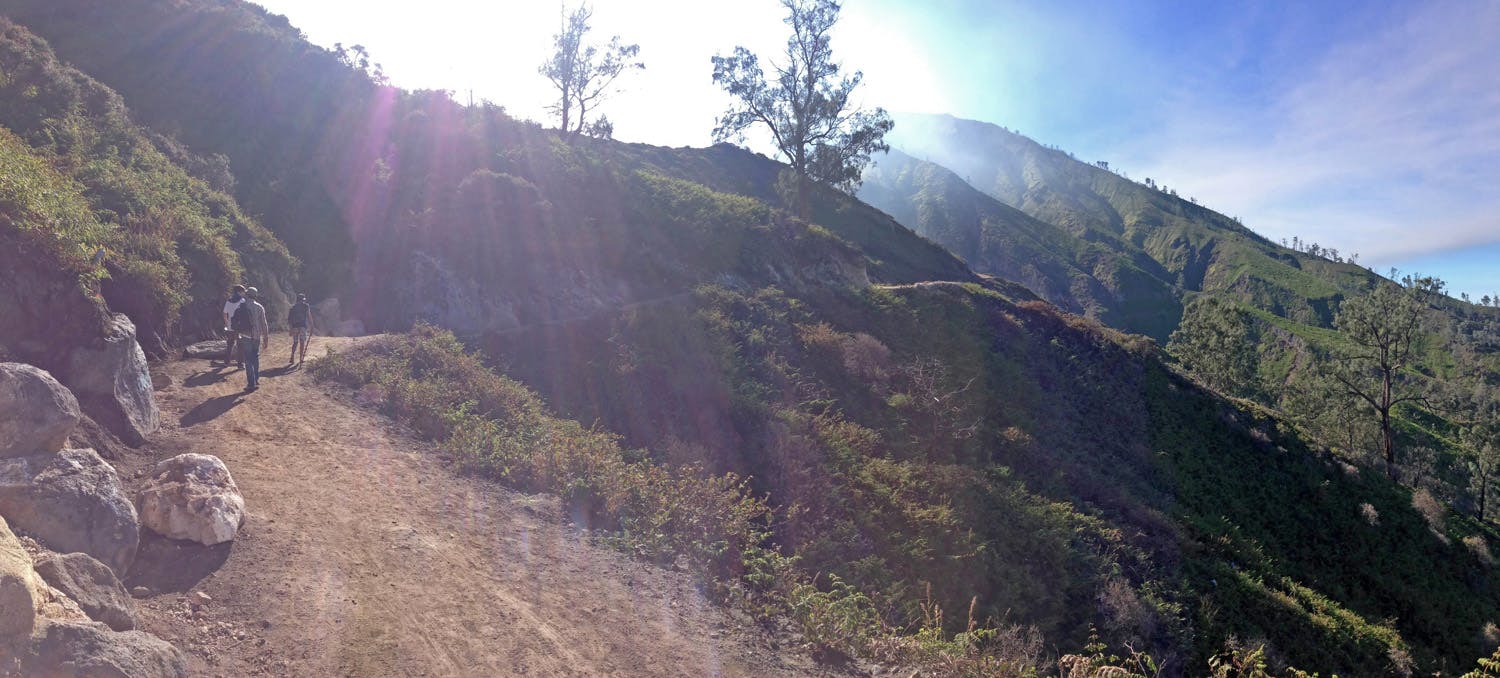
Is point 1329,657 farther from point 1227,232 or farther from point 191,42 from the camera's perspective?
point 1227,232

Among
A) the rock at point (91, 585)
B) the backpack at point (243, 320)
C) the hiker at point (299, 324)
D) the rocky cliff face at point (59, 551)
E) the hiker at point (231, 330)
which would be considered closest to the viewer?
the rocky cliff face at point (59, 551)

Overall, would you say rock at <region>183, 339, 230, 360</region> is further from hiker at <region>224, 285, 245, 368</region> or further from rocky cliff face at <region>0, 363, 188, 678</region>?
rocky cliff face at <region>0, 363, 188, 678</region>

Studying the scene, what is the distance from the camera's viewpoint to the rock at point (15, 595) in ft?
13.8

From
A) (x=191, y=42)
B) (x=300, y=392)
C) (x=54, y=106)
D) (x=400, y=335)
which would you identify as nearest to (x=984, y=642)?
Answer: (x=300, y=392)

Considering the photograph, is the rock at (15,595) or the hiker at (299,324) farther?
the hiker at (299,324)

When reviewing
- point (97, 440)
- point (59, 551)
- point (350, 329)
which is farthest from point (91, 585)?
point (350, 329)

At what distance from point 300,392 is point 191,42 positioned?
22584mm

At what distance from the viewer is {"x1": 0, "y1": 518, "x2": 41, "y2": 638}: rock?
4.19m

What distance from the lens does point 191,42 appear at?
83.0 ft

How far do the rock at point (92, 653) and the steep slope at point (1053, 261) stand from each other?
12275 cm

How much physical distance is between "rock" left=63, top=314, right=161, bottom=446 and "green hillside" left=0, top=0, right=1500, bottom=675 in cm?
164

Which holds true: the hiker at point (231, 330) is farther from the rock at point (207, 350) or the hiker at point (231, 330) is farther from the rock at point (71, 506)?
the rock at point (71, 506)

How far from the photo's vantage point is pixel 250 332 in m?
12.6

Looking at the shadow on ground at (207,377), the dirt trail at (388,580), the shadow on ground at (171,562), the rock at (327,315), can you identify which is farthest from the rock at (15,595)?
the rock at (327,315)
